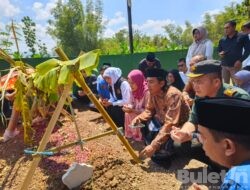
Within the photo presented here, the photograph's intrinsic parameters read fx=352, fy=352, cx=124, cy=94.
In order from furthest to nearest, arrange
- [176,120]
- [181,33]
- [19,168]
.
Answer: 1. [181,33]
2. [19,168]
3. [176,120]

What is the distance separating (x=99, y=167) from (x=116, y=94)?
6.79 ft

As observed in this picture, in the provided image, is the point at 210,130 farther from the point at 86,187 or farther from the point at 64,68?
the point at 86,187

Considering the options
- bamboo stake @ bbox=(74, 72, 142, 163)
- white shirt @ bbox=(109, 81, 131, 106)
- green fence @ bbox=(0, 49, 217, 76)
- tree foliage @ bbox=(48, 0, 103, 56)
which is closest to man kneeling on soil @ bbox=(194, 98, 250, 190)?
bamboo stake @ bbox=(74, 72, 142, 163)

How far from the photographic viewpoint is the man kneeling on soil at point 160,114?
3721 millimetres

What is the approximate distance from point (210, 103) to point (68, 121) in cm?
418

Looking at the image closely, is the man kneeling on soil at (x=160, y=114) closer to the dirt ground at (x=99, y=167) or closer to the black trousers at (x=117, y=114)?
the dirt ground at (x=99, y=167)

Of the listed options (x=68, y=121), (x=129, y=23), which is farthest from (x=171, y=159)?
(x=129, y=23)

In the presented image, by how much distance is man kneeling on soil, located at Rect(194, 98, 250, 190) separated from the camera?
1311 mm

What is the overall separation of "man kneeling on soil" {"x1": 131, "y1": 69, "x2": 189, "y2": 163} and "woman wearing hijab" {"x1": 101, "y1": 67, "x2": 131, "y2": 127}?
→ 106 centimetres

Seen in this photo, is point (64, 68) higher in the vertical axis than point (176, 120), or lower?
higher

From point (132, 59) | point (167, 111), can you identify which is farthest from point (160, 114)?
point (132, 59)

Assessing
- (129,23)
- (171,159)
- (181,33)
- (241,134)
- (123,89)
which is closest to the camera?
(241,134)

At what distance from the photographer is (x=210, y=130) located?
4.84ft

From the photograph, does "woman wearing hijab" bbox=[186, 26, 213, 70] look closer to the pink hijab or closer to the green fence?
the pink hijab
